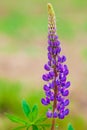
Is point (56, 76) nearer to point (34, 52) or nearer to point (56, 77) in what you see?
point (56, 77)

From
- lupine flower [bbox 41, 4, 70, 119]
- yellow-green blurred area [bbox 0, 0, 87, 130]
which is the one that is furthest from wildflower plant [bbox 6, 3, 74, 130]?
yellow-green blurred area [bbox 0, 0, 87, 130]

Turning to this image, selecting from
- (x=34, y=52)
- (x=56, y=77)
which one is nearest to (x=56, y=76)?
(x=56, y=77)

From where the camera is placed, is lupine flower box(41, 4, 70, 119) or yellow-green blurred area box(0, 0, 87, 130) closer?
lupine flower box(41, 4, 70, 119)

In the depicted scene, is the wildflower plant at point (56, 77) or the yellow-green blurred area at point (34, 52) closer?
the wildflower plant at point (56, 77)

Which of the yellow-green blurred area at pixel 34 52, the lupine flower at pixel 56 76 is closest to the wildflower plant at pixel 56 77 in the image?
the lupine flower at pixel 56 76

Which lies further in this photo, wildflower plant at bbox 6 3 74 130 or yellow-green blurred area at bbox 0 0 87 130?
yellow-green blurred area at bbox 0 0 87 130

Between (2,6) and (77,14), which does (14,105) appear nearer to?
(77,14)

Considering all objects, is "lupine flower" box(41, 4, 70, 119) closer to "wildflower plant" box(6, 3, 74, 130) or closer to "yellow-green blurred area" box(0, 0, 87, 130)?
"wildflower plant" box(6, 3, 74, 130)

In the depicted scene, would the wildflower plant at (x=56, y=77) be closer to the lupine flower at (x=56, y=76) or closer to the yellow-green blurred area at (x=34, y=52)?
the lupine flower at (x=56, y=76)
